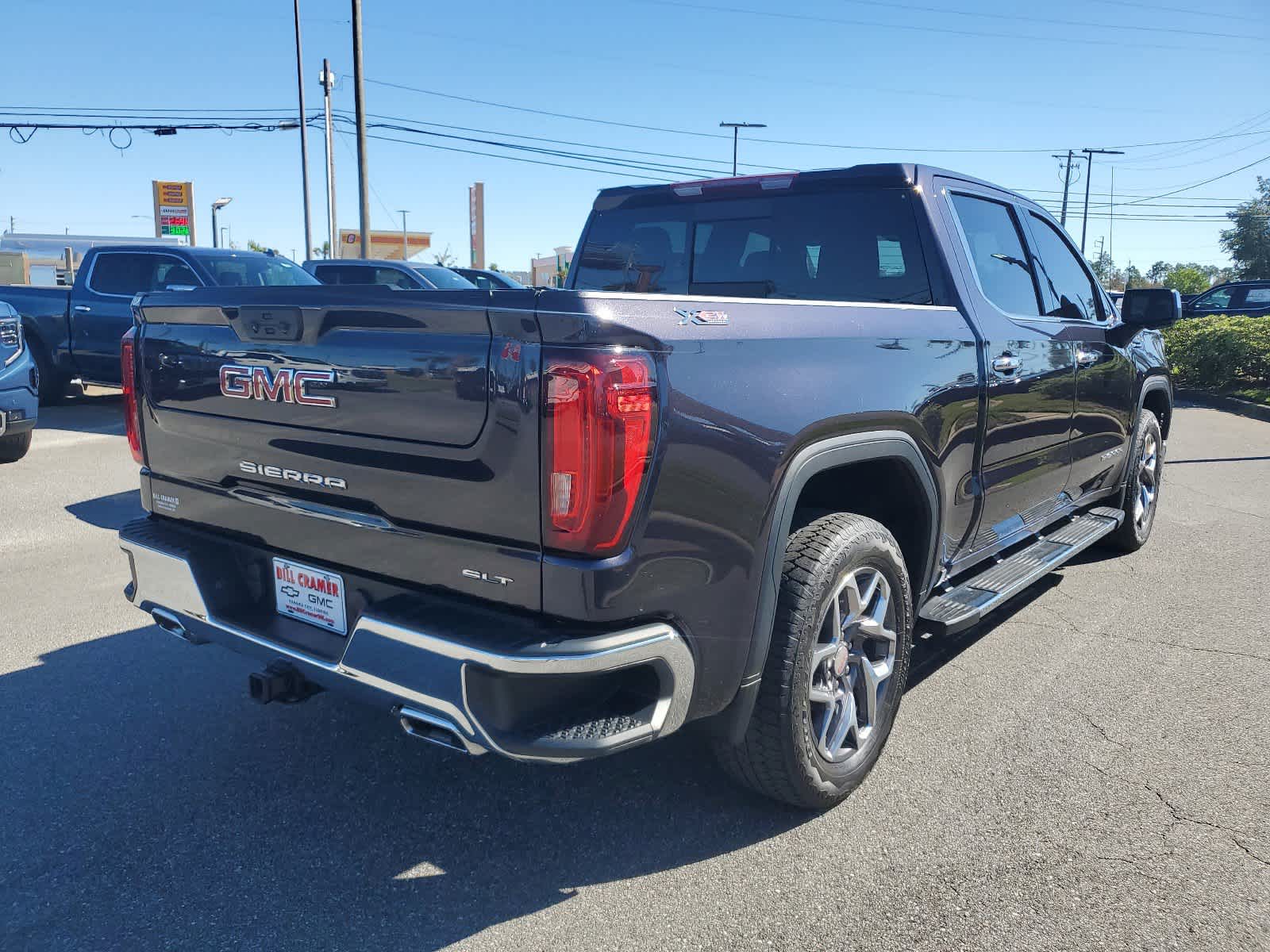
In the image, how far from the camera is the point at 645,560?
2.20 meters

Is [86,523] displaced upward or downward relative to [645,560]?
downward

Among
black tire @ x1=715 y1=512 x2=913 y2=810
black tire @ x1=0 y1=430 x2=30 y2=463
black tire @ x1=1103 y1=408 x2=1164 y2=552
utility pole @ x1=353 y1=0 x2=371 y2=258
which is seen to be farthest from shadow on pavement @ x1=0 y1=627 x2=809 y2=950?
utility pole @ x1=353 y1=0 x2=371 y2=258

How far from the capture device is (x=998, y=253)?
407 centimetres

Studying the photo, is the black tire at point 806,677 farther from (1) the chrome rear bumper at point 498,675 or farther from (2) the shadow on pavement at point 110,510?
(2) the shadow on pavement at point 110,510

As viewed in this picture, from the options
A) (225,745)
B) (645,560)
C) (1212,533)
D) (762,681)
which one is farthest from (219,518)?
(1212,533)

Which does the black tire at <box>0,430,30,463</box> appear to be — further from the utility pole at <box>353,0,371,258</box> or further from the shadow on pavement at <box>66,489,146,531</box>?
the utility pole at <box>353,0,371,258</box>

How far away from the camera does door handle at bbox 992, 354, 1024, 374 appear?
363cm

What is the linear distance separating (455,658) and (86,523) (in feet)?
17.2

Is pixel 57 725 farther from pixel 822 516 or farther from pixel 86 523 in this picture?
pixel 86 523

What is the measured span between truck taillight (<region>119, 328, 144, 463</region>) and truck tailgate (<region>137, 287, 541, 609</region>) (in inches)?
4.0

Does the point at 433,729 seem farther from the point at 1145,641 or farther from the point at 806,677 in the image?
the point at 1145,641

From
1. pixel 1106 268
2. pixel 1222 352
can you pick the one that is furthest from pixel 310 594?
pixel 1106 268

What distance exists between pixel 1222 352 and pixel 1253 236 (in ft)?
210

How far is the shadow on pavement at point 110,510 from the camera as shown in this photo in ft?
20.9
